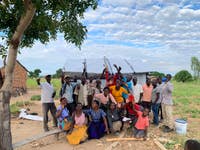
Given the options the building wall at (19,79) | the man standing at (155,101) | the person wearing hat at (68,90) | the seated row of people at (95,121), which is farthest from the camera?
the building wall at (19,79)

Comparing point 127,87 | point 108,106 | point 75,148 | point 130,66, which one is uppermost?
point 130,66

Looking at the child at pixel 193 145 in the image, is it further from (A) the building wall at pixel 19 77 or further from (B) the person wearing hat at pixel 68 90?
(A) the building wall at pixel 19 77

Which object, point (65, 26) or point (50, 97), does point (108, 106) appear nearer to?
point (50, 97)

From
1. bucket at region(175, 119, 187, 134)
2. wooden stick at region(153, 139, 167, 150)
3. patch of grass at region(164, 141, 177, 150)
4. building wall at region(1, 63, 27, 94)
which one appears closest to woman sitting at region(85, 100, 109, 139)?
wooden stick at region(153, 139, 167, 150)

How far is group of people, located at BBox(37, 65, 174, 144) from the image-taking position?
27.2 feet

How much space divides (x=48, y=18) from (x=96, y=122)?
3.25m

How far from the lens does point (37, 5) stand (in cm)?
547

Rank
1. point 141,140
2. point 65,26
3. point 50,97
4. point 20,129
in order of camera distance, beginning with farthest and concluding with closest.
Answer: point 20,129
point 50,97
point 141,140
point 65,26

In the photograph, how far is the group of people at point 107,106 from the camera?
8281mm

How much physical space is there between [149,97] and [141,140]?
1989mm

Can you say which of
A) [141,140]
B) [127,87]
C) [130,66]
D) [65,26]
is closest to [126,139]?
[141,140]

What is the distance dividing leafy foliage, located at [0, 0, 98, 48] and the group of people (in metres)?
1.64

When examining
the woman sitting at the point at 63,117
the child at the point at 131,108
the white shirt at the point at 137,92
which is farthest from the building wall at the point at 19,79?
the child at the point at 131,108

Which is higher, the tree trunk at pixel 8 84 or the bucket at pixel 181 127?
the tree trunk at pixel 8 84
